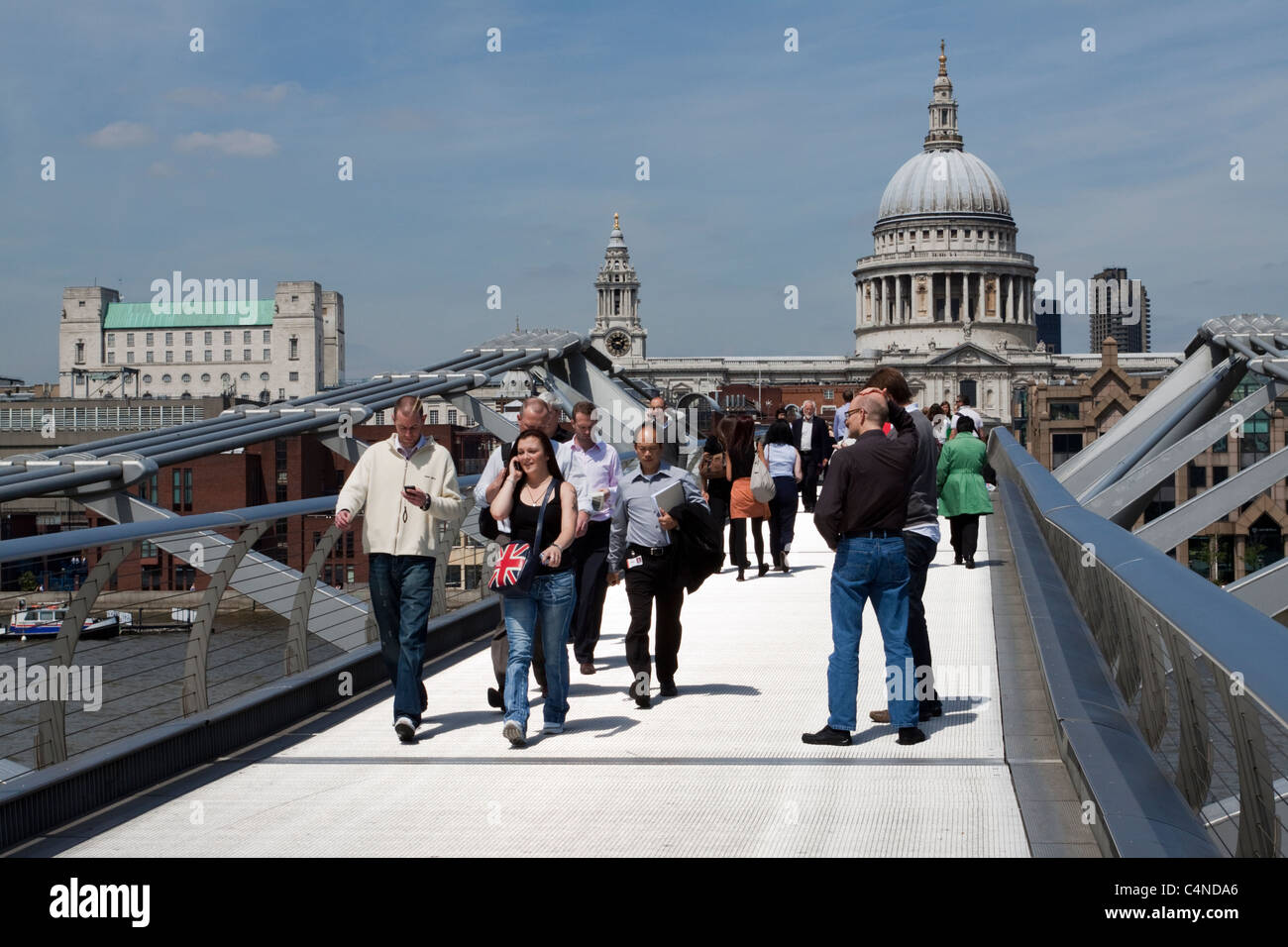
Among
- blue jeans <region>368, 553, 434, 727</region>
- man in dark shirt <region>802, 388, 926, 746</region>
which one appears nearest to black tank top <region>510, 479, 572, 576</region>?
→ blue jeans <region>368, 553, 434, 727</region>

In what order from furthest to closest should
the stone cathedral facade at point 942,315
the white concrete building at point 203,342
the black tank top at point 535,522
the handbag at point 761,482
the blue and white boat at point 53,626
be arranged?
the white concrete building at point 203,342
the stone cathedral facade at point 942,315
the handbag at point 761,482
the black tank top at point 535,522
the blue and white boat at point 53,626

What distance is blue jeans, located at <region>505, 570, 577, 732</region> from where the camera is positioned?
7.18 m

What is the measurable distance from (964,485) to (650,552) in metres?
5.90

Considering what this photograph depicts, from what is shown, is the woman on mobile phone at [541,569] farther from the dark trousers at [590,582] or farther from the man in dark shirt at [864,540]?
the man in dark shirt at [864,540]

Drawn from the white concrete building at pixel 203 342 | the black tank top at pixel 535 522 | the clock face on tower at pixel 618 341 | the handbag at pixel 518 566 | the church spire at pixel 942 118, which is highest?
the church spire at pixel 942 118

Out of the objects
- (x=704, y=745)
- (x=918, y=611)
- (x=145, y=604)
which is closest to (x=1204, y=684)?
(x=704, y=745)

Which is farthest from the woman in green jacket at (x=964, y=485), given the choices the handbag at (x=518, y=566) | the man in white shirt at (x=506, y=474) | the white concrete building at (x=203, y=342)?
the white concrete building at (x=203, y=342)

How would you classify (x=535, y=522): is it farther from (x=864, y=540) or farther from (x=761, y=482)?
(x=761, y=482)

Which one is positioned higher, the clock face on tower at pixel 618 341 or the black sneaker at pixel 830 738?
the clock face on tower at pixel 618 341

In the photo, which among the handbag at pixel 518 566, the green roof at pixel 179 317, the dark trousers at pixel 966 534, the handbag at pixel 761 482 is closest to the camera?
the handbag at pixel 518 566

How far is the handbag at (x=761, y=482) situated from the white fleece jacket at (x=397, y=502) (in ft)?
18.7

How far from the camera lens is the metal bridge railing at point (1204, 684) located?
3.32 metres

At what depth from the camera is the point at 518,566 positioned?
709cm
